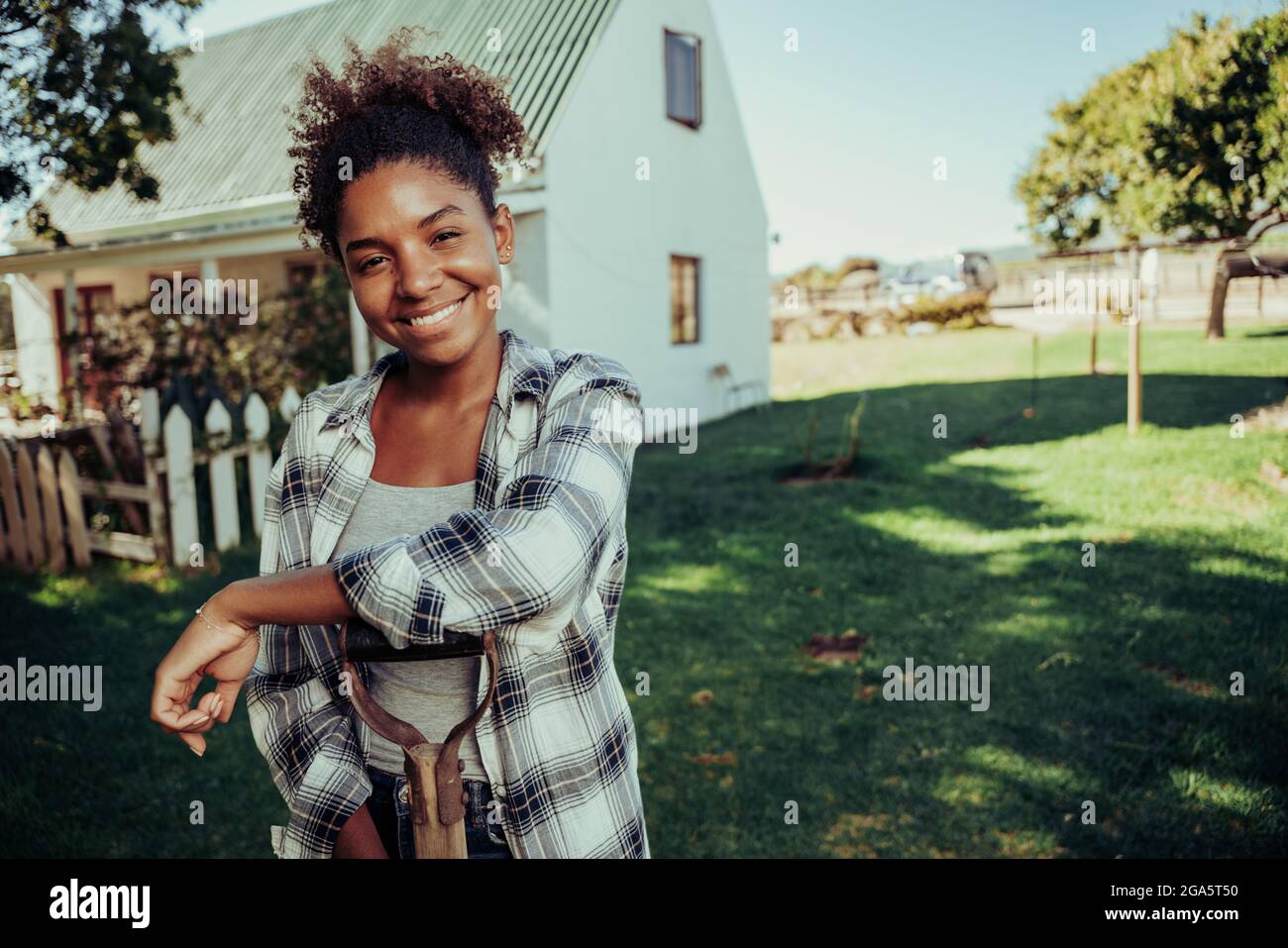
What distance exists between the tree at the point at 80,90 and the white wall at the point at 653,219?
13.6ft

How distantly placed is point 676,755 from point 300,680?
256cm

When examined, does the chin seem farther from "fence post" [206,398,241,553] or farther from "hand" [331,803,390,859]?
"fence post" [206,398,241,553]

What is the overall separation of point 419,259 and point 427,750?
0.76m

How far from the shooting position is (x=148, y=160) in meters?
14.0

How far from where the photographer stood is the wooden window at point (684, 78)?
507 inches

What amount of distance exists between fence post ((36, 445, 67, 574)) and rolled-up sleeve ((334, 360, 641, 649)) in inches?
261

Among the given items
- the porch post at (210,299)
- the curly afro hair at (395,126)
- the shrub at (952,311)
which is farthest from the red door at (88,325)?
the shrub at (952,311)

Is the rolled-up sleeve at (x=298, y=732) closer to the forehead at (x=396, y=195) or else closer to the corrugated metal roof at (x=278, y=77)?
the forehead at (x=396, y=195)

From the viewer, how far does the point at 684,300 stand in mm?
13734

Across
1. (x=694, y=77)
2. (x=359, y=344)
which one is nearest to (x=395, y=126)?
(x=359, y=344)

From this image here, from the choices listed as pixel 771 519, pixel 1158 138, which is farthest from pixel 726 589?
pixel 1158 138

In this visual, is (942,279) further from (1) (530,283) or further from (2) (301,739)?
(2) (301,739)

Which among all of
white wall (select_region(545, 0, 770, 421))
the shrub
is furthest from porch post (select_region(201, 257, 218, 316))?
the shrub

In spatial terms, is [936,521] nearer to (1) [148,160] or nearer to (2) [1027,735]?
(2) [1027,735]
